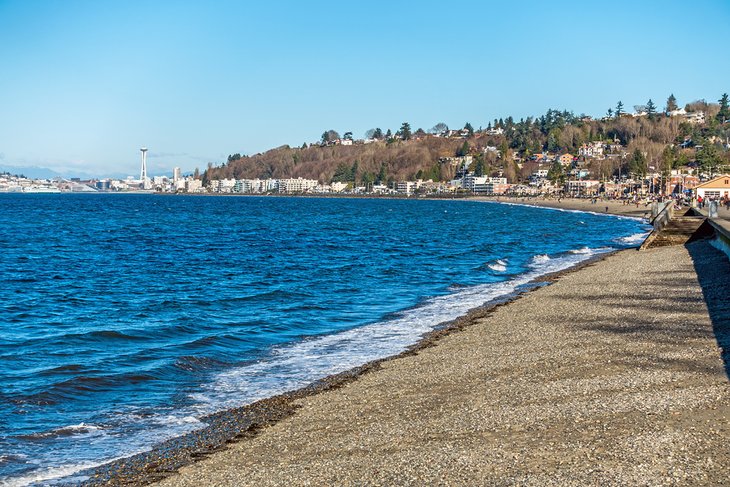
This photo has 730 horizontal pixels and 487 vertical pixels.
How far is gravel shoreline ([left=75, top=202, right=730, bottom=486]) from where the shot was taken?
8734mm

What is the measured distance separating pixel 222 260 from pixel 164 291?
1303 centimetres

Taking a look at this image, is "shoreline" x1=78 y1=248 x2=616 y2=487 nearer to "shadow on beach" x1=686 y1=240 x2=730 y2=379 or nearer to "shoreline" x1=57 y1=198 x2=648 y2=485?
"shoreline" x1=57 y1=198 x2=648 y2=485

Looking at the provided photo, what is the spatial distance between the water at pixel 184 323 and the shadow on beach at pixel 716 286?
6357 mm

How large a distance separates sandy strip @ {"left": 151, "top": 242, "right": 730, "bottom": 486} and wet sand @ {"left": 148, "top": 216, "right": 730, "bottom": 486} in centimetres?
3

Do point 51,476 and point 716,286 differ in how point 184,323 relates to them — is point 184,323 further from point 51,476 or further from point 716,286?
point 716,286

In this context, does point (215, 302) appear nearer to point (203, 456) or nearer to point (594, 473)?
point (203, 456)

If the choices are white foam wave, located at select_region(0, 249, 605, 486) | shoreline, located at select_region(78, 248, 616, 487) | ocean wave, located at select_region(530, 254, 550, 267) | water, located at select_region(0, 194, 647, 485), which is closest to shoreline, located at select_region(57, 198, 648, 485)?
shoreline, located at select_region(78, 248, 616, 487)

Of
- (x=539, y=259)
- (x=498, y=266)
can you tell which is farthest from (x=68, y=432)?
(x=539, y=259)

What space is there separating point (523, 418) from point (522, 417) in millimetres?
55

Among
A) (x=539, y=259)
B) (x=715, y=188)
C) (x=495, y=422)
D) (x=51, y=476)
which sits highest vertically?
(x=715, y=188)

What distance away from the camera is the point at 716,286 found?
2344 centimetres

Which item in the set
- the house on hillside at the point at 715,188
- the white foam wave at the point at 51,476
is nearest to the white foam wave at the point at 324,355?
the white foam wave at the point at 51,476

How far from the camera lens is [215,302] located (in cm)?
2586

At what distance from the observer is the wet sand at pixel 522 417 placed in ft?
28.5
